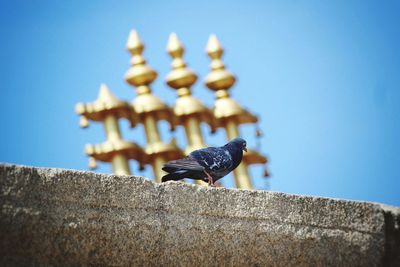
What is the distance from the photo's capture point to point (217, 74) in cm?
1264

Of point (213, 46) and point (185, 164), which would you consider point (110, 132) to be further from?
point (185, 164)

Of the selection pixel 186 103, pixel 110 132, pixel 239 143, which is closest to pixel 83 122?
pixel 110 132

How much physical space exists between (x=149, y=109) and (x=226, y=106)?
122cm

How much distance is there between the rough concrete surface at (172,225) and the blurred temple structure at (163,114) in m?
7.27

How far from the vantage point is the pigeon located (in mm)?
4484

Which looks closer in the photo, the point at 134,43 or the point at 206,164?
the point at 206,164

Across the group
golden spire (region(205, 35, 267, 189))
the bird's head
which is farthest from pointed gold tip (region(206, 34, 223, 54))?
the bird's head

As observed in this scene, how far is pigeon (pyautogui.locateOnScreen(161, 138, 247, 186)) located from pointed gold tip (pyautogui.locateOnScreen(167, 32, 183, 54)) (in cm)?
761

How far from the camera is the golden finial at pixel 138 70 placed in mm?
12016

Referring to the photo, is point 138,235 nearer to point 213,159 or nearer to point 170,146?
point 213,159

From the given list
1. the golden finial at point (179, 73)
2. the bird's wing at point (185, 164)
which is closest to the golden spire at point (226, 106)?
the golden finial at point (179, 73)

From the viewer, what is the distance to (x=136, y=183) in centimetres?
390

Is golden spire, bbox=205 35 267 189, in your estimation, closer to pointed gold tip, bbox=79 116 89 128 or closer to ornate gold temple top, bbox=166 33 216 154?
ornate gold temple top, bbox=166 33 216 154

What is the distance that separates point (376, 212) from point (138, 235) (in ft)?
4.02
